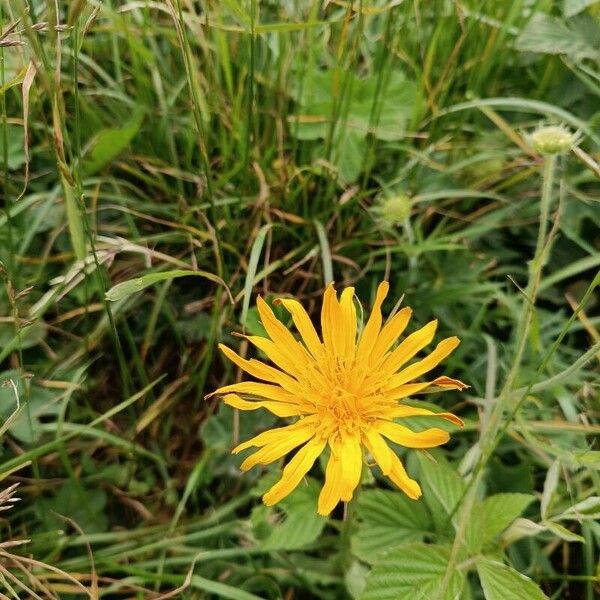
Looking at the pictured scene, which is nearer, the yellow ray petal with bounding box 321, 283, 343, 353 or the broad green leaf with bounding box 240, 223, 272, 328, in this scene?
the yellow ray petal with bounding box 321, 283, 343, 353

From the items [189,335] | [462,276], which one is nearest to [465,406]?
[462,276]

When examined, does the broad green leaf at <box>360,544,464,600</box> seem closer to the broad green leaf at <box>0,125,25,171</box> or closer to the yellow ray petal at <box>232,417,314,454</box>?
the yellow ray petal at <box>232,417,314,454</box>

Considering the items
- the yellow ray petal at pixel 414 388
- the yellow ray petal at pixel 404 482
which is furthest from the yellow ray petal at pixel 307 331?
the yellow ray petal at pixel 404 482

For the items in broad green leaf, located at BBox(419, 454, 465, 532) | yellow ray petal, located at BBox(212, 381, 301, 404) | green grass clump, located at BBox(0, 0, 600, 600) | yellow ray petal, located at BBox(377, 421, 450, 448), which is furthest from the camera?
green grass clump, located at BBox(0, 0, 600, 600)

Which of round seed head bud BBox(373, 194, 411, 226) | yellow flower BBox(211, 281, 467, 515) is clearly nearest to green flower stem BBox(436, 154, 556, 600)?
yellow flower BBox(211, 281, 467, 515)

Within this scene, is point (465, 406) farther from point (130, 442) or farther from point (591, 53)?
point (591, 53)

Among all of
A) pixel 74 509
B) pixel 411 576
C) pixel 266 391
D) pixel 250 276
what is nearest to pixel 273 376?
pixel 266 391

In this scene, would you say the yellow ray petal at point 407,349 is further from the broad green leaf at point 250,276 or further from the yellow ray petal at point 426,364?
the broad green leaf at point 250,276

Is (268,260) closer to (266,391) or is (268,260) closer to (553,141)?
(266,391)
